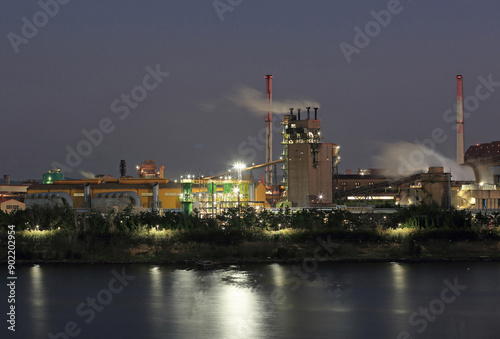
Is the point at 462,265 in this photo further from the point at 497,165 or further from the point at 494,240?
the point at 497,165

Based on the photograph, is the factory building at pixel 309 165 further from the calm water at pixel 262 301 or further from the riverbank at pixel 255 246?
the calm water at pixel 262 301

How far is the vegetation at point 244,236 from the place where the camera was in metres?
30.3

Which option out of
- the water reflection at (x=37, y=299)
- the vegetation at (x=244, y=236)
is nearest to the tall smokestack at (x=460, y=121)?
the vegetation at (x=244, y=236)

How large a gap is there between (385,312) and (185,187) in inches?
832

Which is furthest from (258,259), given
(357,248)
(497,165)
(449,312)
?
(497,165)

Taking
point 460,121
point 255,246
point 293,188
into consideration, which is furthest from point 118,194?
point 460,121

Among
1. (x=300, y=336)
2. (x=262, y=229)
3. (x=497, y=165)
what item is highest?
(x=497, y=165)

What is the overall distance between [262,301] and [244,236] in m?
9.68

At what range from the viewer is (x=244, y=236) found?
31219mm

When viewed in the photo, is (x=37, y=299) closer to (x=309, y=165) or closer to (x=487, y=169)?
(x=309, y=165)

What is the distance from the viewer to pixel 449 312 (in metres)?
20.7

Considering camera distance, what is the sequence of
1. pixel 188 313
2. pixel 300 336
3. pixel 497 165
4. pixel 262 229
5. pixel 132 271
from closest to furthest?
pixel 300 336, pixel 188 313, pixel 132 271, pixel 262 229, pixel 497 165

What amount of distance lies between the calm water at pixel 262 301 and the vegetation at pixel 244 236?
5.13ft

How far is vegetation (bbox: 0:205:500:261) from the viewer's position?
3034 centimetres
